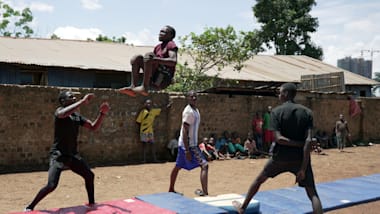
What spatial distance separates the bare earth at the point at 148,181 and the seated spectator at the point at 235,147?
53cm

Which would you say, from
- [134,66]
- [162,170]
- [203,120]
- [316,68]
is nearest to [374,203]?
[134,66]

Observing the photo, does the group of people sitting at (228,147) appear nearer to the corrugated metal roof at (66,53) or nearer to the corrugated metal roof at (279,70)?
the corrugated metal roof at (66,53)

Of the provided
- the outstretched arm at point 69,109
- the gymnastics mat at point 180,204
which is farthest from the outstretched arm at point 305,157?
the outstretched arm at point 69,109

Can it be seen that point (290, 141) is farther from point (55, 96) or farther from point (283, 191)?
point (55, 96)

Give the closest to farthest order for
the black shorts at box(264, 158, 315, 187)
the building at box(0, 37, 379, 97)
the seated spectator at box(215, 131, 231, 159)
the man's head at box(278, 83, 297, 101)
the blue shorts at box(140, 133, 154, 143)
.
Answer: the black shorts at box(264, 158, 315, 187) → the man's head at box(278, 83, 297, 101) → the blue shorts at box(140, 133, 154, 143) → the seated spectator at box(215, 131, 231, 159) → the building at box(0, 37, 379, 97)

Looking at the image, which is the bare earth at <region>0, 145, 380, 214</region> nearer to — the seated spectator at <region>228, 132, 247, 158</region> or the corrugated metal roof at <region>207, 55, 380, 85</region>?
the seated spectator at <region>228, 132, 247, 158</region>

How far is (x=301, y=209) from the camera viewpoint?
6.04 m

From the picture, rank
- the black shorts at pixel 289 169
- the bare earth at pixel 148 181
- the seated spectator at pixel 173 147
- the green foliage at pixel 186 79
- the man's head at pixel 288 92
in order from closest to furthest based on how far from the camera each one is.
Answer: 1. the black shorts at pixel 289 169
2. the man's head at pixel 288 92
3. the bare earth at pixel 148 181
4. the seated spectator at pixel 173 147
5. the green foliage at pixel 186 79

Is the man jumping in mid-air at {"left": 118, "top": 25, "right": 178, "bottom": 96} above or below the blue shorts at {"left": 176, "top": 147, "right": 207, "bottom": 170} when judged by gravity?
above

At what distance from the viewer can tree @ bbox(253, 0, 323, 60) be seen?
93.8 ft

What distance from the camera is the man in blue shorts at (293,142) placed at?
5188 mm

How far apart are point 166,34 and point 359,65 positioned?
1705 inches

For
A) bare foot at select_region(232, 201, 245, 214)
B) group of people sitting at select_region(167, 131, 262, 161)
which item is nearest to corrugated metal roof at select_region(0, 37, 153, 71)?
group of people sitting at select_region(167, 131, 262, 161)

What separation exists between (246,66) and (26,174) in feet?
45.4
